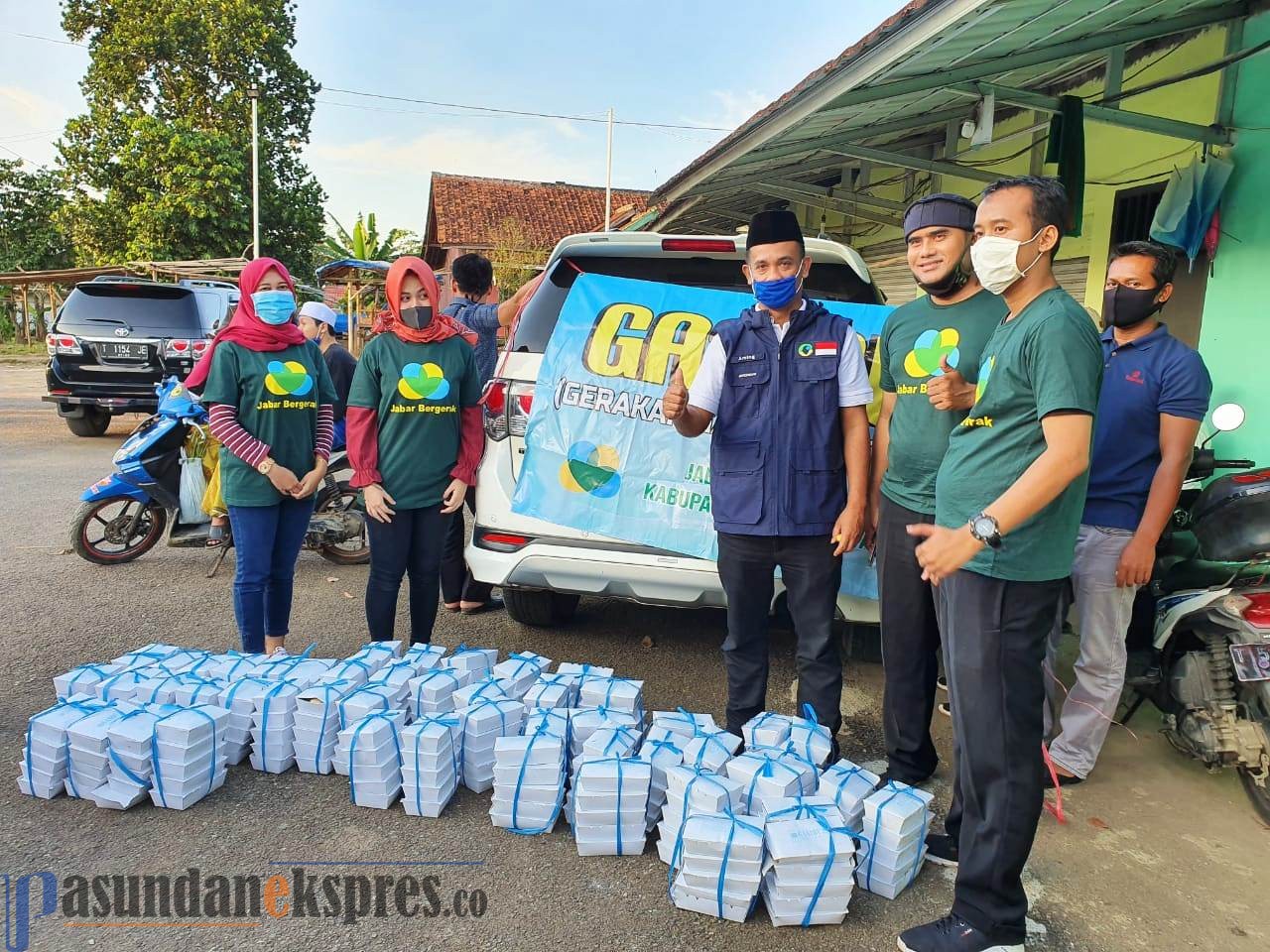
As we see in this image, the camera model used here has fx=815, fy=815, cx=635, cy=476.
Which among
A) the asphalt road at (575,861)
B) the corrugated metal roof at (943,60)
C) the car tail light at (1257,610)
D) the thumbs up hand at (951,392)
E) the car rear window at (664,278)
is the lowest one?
the asphalt road at (575,861)

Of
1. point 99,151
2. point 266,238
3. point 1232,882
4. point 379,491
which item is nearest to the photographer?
point 1232,882

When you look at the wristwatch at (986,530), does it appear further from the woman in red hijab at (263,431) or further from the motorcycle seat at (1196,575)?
the woman in red hijab at (263,431)

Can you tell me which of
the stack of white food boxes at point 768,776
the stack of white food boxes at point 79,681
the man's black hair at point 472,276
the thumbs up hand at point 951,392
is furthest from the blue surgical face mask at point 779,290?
the stack of white food boxes at point 79,681

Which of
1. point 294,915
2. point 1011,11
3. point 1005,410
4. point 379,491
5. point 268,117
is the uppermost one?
point 268,117

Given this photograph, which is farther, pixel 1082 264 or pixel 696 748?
pixel 1082 264

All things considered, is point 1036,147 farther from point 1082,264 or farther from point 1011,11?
point 1011,11

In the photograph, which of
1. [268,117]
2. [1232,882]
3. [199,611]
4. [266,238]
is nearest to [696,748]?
[1232,882]

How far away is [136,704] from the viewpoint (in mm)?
3002

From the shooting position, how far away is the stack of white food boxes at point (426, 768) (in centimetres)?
281

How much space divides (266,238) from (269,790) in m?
27.4

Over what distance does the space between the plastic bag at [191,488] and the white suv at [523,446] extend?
2.85m

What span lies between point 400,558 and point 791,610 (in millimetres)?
1820

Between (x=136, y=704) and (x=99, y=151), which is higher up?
(x=99, y=151)

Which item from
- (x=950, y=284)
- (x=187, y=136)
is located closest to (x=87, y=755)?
(x=950, y=284)
